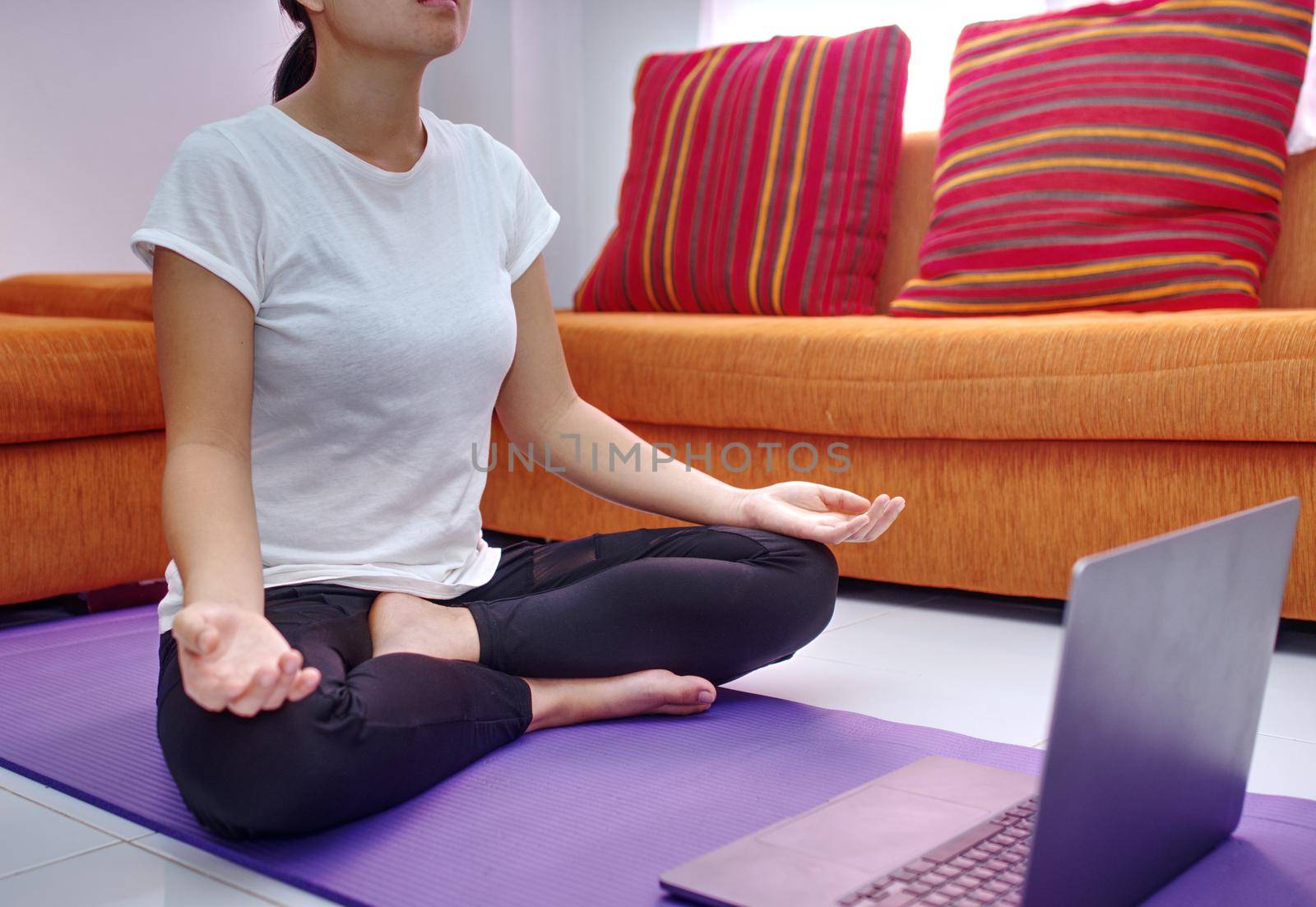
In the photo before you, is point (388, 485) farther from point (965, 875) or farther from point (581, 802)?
point (965, 875)

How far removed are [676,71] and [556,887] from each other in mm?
Answer: 2070

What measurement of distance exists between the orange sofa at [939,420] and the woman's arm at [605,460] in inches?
17.7

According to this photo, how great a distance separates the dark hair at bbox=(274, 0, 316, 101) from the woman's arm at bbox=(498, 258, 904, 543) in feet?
1.02

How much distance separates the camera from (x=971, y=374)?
1719mm

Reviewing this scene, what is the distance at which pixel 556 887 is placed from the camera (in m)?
0.91

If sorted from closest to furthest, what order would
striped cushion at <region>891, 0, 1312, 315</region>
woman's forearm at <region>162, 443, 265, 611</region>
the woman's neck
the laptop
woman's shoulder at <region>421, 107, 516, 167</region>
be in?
the laptop, woman's forearm at <region>162, 443, 265, 611</region>, the woman's neck, woman's shoulder at <region>421, 107, 516, 167</region>, striped cushion at <region>891, 0, 1312, 315</region>

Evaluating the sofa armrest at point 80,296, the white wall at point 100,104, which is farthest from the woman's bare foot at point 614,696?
the white wall at point 100,104

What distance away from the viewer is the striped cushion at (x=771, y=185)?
2363 mm

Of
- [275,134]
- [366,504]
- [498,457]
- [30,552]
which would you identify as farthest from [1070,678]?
[498,457]

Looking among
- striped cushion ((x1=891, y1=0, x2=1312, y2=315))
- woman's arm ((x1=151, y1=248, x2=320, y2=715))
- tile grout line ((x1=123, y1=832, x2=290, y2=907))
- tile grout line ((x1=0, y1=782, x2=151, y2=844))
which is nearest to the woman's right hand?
woman's arm ((x1=151, y1=248, x2=320, y2=715))

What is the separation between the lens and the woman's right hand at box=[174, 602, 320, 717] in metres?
0.85

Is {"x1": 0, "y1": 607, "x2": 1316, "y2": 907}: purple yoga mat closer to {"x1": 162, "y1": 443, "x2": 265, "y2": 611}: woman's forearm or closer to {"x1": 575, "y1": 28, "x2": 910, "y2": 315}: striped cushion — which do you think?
{"x1": 162, "y1": 443, "x2": 265, "y2": 611}: woman's forearm

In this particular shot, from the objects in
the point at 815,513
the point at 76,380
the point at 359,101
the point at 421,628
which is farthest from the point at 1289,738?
the point at 76,380

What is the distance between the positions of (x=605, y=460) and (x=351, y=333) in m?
0.33
